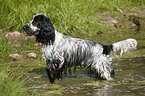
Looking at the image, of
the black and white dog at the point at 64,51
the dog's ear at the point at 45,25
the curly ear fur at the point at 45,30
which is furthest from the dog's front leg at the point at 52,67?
the dog's ear at the point at 45,25

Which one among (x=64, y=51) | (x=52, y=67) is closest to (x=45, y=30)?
(x=64, y=51)

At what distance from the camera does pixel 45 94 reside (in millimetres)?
4102

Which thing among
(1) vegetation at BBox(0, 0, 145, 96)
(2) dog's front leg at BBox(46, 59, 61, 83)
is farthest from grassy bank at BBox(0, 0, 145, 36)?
(2) dog's front leg at BBox(46, 59, 61, 83)

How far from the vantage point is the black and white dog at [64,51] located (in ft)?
15.9

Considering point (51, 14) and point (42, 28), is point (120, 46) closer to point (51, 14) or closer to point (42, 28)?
point (42, 28)

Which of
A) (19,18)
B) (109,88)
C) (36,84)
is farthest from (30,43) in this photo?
(109,88)

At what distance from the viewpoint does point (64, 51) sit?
4.96 m

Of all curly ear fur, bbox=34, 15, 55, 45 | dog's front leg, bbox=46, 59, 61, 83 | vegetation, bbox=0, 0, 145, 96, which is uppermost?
vegetation, bbox=0, 0, 145, 96

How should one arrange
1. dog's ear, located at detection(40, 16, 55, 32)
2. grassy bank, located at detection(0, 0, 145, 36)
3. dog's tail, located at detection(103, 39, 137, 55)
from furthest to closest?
grassy bank, located at detection(0, 0, 145, 36) < dog's tail, located at detection(103, 39, 137, 55) < dog's ear, located at detection(40, 16, 55, 32)

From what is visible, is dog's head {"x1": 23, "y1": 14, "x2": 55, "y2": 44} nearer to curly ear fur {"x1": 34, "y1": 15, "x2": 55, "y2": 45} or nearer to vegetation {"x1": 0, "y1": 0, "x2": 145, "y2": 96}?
curly ear fur {"x1": 34, "y1": 15, "x2": 55, "y2": 45}

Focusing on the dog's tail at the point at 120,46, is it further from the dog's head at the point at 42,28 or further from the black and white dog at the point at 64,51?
the dog's head at the point at 42,28

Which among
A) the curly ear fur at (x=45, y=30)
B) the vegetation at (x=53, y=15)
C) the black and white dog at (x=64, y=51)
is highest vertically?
the vegetation at (x=53, y=15)

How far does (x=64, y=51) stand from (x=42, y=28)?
57cm

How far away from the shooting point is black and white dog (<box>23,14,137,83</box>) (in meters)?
4.86
